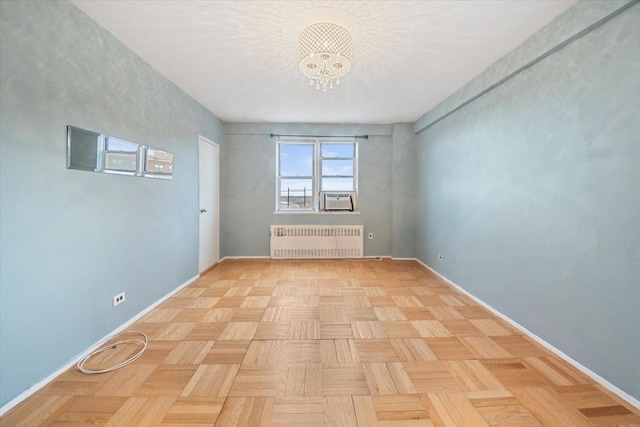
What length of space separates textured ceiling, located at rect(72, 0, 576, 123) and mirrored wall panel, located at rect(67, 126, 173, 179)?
2.91 feet

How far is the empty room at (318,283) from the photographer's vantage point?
1519 mm

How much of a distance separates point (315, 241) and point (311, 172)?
1.33 m

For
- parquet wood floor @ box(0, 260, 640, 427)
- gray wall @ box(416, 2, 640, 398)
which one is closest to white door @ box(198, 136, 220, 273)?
parquet wood floor @ box(0, 260, 640, 427)

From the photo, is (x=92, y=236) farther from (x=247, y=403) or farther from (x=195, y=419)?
(x=247, y=403)

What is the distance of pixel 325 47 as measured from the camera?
190 centimetres

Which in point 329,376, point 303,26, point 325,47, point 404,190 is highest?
point 303,26

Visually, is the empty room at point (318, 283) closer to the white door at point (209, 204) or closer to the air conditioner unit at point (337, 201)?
the white door at point (209, 204)

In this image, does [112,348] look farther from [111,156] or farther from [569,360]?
[569,360]

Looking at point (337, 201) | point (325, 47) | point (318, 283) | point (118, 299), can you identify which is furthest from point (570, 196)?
point (118, 299)

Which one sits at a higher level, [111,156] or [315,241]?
[111,156]

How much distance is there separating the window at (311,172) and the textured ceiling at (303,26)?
1524 millimetres

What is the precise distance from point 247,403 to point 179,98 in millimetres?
3353

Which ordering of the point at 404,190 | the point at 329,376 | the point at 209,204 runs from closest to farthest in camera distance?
the point at 329,376 < the point at 209,204 < the point at 404,190

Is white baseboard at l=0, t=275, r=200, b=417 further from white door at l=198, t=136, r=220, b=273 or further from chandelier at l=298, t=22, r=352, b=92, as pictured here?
chandelier at l=298, t=22, r=352, b=92
